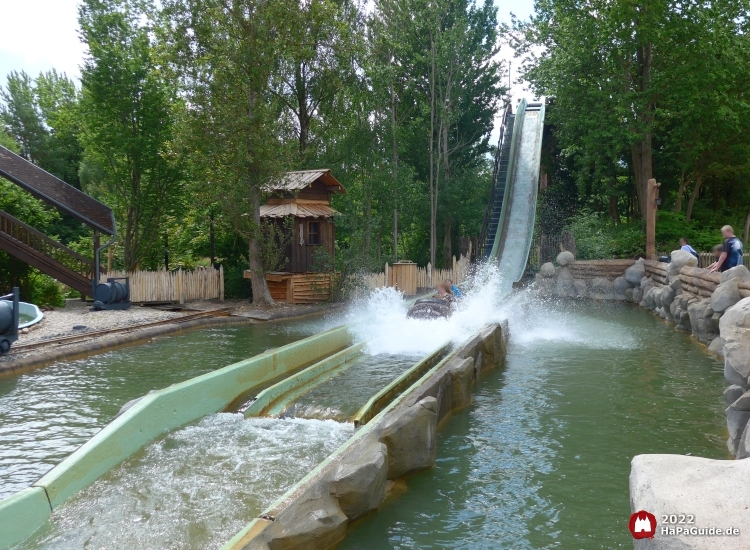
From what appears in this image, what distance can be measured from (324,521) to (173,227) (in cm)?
2602

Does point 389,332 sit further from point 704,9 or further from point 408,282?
point 704,9

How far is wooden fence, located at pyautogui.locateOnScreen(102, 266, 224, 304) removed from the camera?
19453 millimetres

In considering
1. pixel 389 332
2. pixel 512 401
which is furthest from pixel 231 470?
pixel 389 332

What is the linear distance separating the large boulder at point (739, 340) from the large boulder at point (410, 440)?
3.02 meters

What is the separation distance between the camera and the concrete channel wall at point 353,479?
14.6ft

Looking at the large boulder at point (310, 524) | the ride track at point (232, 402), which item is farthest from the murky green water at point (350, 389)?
the large boulder at point (310, 524)

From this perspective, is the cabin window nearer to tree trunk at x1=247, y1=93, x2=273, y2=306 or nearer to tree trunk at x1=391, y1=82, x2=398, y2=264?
tree trunk at x1=247, y1=93, x2=273, y2=306

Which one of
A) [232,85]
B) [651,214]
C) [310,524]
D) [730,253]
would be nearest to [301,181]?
[232,85]

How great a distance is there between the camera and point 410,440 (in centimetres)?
634

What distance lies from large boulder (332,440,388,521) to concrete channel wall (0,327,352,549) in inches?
94.1

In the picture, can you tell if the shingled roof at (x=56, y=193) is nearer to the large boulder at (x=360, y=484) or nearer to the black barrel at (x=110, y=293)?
the black barrel at (x=110, y=293)

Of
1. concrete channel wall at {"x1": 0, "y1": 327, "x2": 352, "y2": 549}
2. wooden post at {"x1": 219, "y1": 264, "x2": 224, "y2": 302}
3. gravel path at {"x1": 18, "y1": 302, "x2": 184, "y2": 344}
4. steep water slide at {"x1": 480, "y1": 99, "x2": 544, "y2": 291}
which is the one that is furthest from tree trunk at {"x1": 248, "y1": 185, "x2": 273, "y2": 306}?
concrete channel wall at {"x1": 0, "y1": 327, "x2": 352, "y2": 549}

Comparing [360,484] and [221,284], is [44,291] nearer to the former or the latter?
[221,284]

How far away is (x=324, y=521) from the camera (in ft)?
15.6
